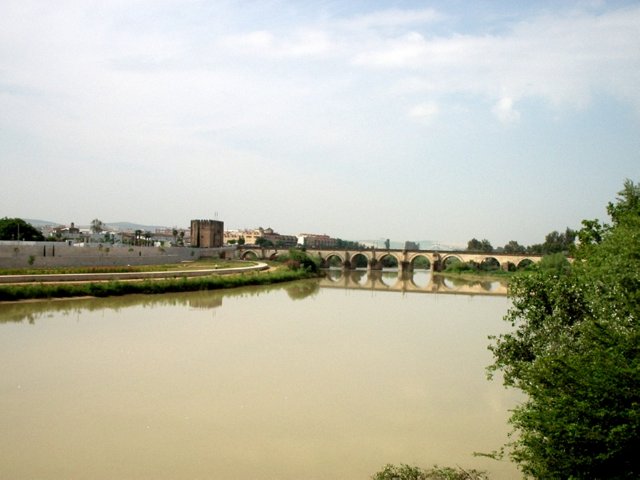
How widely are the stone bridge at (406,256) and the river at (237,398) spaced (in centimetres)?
3786

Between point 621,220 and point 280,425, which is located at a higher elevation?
point 621,220

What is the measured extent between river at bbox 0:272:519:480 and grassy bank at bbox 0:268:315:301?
357cm

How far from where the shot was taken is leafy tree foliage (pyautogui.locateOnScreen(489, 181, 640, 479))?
5.56 meters

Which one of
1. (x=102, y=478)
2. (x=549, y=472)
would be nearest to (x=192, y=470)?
(x=102, y=478)

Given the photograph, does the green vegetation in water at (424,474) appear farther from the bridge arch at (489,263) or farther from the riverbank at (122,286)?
the bridge arch at (489,263)

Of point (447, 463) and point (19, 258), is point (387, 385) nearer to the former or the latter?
point (447, 463)

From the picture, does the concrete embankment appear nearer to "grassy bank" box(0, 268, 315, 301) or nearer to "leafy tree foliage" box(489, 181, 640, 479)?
"grassy bank" box(0, 268, 315, 301)

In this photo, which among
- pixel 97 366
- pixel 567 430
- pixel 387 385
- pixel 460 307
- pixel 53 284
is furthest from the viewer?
pixel 460 307

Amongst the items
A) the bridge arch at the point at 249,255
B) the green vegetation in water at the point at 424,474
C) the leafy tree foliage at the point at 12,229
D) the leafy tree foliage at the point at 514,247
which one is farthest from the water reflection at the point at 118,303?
the leafy tree foliage at the point at 514,247

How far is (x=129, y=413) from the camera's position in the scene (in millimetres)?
10164

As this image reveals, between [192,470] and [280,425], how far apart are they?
7.14 ft

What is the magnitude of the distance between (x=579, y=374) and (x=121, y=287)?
2609 centimetres

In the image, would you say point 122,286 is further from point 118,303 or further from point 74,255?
point 74,255

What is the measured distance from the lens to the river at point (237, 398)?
27.1ft
